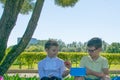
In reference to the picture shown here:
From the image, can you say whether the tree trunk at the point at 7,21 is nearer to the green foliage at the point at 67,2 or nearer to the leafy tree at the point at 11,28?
the leafy tree at the point at 11,28

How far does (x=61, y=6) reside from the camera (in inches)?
392

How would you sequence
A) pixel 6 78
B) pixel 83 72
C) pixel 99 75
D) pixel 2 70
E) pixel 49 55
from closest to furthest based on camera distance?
pixel 83 72, pixel 99 75, pixel 49 55, pixel 2 70, pixel 6 78

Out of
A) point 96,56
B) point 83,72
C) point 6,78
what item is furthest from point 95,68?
point 6,78

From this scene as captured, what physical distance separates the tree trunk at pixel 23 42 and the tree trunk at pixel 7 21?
0.17 metres

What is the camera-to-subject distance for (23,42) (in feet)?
28.7

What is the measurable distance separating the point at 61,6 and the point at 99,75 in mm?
4297

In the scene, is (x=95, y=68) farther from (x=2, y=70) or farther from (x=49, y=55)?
(x=2, y=70)

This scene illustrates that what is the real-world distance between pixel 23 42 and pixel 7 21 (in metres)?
0.53

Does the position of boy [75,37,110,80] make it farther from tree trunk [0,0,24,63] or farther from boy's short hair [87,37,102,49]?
tree trunk [0,0,24,63]

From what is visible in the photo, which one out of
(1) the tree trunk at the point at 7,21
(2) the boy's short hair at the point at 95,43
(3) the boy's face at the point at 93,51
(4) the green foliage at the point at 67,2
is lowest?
(3) the boy's face at the point at 93,51

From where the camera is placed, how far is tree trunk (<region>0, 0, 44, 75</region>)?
28.1 feet

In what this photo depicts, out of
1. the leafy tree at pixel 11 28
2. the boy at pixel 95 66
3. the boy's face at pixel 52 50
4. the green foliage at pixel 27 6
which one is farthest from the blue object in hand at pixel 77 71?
the green foliage at pixel 27 6

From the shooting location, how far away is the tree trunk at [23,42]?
28.1ft

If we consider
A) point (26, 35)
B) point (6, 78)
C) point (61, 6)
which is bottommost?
point (6, 78)
